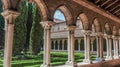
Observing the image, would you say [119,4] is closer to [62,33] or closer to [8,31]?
[8,31]

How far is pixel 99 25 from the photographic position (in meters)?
11.1

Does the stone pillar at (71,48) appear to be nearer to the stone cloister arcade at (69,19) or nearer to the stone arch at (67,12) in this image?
the stone cloister arcade at (69,19)

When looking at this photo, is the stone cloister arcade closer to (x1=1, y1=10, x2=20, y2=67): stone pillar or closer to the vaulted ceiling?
(x1=1, y1=10, x2=20, y2=67): stone pillar

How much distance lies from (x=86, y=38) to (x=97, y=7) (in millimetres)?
1976

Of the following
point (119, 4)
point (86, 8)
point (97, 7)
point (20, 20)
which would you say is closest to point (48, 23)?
point (86, 8)

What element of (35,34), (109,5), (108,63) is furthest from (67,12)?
(35,34)

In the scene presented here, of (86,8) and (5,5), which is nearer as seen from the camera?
(5,5)

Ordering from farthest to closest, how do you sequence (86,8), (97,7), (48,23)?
(97,7) < (86,8) < (48,23)

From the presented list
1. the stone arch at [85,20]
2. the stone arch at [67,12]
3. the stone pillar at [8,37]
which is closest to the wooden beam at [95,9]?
the stone arch at [85,20]

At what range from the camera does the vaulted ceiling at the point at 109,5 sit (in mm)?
10530

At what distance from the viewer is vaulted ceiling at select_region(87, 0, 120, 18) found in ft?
34.5

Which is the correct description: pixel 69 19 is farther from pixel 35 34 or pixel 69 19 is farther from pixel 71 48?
pixel 35 34

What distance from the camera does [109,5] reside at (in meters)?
11.1

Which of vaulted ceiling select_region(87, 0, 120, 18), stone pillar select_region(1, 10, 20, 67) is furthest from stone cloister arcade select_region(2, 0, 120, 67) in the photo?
vaulted ceiling select_region(87, 0, 120, 18)
